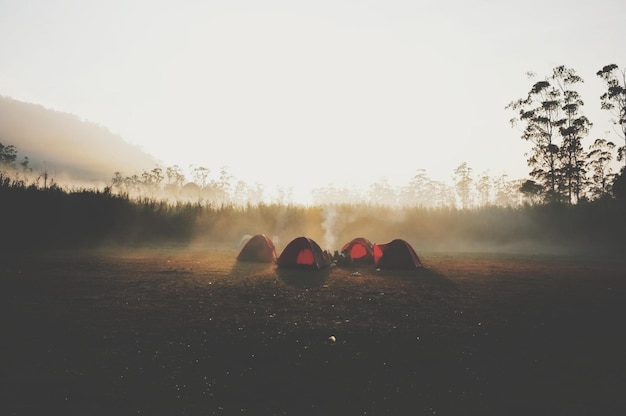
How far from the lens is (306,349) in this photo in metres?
4.82

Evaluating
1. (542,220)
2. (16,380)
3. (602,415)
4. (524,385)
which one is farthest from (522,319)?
(542,220)

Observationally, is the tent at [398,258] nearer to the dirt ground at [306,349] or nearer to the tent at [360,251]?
the tent at [360,251]

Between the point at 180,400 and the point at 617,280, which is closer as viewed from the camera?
the point at 180,400

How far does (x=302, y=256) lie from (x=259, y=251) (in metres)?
2.80

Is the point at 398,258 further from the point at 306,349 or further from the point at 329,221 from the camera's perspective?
the point at 329,221

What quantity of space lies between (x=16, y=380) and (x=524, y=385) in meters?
5.15

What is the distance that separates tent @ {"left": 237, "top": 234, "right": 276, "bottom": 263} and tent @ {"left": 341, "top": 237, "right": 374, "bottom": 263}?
3029 millimetres

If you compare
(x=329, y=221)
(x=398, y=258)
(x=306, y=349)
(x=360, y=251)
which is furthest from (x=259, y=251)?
(x=329, y=221)

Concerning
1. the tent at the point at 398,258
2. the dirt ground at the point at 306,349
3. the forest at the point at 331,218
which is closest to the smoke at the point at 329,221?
the forest at the point at 331,218

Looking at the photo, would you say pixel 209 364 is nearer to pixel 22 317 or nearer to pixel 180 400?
pixel 180 400

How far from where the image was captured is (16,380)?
3639mm

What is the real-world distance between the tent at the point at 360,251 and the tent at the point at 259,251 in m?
3.03

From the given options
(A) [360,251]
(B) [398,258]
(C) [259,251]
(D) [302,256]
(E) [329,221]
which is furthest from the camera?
(E) [329,221]

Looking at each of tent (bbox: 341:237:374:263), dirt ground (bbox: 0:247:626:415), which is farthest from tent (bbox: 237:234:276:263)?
dirt ground (bbox: 0:247:626:415)
